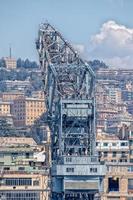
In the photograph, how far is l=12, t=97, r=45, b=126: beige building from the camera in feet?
579

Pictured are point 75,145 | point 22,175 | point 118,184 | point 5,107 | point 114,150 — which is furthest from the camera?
point 5,107

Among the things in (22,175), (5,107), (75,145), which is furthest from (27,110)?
(75,145)

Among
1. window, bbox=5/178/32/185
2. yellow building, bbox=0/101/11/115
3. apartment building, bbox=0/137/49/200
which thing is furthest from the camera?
yellow building, bbox=0/101/11/115

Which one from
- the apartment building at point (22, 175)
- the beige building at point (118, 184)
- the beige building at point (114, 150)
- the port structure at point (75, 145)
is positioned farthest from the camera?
the beige building at point (114, 150)

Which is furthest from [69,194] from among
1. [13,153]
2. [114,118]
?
[114,118]

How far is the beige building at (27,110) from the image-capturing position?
579 ft

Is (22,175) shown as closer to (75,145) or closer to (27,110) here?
(75,145)

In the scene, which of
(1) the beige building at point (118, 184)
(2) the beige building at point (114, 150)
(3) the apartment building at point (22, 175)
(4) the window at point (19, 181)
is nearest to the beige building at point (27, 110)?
(2) the beige building at point (114, 150)

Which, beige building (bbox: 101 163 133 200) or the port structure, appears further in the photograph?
beige building (bbox: 101 163 133 200)

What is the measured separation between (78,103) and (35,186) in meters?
13.5

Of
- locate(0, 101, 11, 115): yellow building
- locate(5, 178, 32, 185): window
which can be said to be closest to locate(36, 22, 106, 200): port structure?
locate(5, 178, 32, 185): window

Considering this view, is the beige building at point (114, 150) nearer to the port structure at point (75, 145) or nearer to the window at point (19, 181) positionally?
the window at point (19, 181)

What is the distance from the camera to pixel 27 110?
590 feet

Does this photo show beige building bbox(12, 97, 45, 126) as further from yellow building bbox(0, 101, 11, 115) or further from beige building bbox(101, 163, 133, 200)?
beige building bbox(101, 163, 133, 200)
